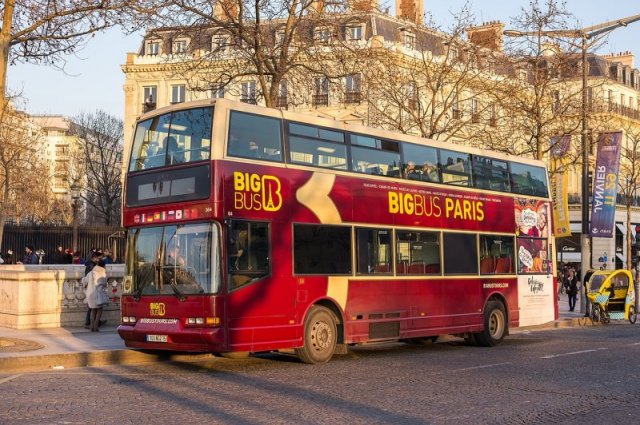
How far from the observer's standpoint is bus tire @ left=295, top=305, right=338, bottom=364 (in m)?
15.2

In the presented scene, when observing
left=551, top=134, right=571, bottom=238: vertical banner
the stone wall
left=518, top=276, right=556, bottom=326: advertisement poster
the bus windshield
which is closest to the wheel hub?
the bus windshield

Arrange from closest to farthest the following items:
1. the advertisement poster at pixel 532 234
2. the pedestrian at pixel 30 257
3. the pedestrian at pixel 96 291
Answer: the pedestrian at pixel 96 291
the advertisement poster at pixel 532 234
the pedestrian at pixel 30 257

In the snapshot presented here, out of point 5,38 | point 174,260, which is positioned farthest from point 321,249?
point 5,38

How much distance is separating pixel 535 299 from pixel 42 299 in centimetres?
1167

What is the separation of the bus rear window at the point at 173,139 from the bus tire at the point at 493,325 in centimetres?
859

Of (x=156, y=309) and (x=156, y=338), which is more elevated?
(x=156, y=309)

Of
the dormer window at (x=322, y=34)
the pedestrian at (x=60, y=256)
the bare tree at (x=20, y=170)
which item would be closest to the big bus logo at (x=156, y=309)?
the dormer window at (x=322, y=34)

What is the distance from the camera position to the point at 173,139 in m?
14.5

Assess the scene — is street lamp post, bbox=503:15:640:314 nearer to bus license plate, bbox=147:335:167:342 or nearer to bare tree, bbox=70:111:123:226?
bus license plate, bbox=147:335:167:342

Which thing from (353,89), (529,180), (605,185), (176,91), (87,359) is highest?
(176,91)

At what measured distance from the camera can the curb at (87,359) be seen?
14133 millimetres

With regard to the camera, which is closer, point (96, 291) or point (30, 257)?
point (96, 291)

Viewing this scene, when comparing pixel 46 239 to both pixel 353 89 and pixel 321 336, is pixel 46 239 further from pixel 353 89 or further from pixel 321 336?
pixel 321 336

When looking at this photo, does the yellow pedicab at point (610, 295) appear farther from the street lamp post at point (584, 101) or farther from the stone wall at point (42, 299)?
the stone wall at point (42, 299)
